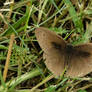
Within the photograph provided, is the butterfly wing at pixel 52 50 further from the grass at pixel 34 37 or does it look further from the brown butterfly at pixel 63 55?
the grass at pixel 34 37

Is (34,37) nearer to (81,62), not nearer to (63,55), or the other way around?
(63,55)

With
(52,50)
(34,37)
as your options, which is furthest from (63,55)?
(34,37)

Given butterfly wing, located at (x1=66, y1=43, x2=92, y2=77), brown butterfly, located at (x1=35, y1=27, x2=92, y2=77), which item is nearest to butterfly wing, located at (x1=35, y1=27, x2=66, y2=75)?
Answer: brown butterfly, located at (x1=35, y1=27, x2=92, y2=77)

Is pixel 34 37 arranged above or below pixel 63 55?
above

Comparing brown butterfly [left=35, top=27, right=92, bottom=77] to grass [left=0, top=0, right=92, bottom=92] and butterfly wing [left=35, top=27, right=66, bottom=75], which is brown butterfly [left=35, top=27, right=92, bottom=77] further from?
grass [left=0, top=0, right=92, bottom=92]

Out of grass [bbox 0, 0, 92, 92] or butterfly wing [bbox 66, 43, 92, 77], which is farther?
grass [bbox 0, 0, 92, 92]

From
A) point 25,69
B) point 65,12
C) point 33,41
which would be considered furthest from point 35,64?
point 65,12
